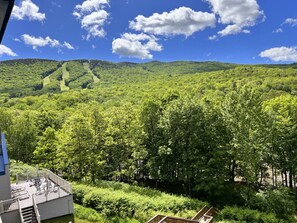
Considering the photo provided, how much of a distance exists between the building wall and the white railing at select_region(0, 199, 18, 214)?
147 cm

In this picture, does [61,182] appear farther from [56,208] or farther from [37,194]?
[56,208]

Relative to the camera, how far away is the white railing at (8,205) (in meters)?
16.9

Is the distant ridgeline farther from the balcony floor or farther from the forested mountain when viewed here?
the balcony floor

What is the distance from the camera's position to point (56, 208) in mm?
19141

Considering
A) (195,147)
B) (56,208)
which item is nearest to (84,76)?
(195,147)

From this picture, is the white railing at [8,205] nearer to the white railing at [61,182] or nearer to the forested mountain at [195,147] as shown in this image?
the white railing at [61,182]

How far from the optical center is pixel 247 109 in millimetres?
26578

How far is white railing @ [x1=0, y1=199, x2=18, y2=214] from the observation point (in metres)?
16.9

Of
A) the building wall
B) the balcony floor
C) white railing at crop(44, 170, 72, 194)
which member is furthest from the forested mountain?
the building wall

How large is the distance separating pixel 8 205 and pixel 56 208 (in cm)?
299

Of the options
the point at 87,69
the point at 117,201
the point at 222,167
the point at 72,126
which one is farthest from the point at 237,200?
the point at 87,69

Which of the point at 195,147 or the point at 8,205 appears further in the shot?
the point at 195,147

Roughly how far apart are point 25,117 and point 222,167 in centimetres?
3336

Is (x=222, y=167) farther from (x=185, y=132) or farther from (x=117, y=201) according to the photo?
(x=117, y=201)
